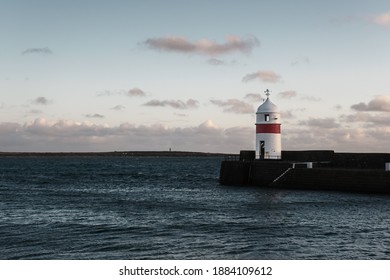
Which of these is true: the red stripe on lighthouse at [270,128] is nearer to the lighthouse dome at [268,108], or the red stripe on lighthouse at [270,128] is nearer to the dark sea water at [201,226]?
the lighthouse dome at [268,108]

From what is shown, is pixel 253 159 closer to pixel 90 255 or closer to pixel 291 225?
pixel 291 225

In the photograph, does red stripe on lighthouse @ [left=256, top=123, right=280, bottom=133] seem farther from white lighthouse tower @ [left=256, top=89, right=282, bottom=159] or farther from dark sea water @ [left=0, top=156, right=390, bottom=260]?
dark sea water @ [left=0, top=156, right=390, bottom=260]

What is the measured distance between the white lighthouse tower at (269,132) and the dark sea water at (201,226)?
5860mm

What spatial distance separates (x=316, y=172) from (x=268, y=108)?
7.92m

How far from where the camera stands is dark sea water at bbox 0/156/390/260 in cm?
1998

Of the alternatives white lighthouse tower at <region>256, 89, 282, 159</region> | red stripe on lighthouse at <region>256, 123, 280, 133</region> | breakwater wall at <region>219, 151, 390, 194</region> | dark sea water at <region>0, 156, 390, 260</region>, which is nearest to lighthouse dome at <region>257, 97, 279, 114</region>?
white lighthouse tower at <region>256, 89, 282, 159</region>

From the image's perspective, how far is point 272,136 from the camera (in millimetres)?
45375

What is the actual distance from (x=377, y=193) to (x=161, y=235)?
19.8 metres

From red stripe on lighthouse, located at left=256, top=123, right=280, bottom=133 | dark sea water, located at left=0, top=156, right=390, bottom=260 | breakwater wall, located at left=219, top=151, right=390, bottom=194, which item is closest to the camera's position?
dark sea water, located at left=0, top=156, right=390, bottom=260

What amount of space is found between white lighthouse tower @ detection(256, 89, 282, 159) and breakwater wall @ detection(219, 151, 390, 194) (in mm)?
1127

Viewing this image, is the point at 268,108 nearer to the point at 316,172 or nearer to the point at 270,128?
the point at 270,128

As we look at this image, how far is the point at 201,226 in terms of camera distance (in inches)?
1003

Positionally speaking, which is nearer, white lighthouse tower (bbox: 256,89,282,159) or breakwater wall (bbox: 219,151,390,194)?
breakwater wall (bbox: 219,151,390,194)

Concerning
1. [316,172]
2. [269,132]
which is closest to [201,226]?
[316,172]
